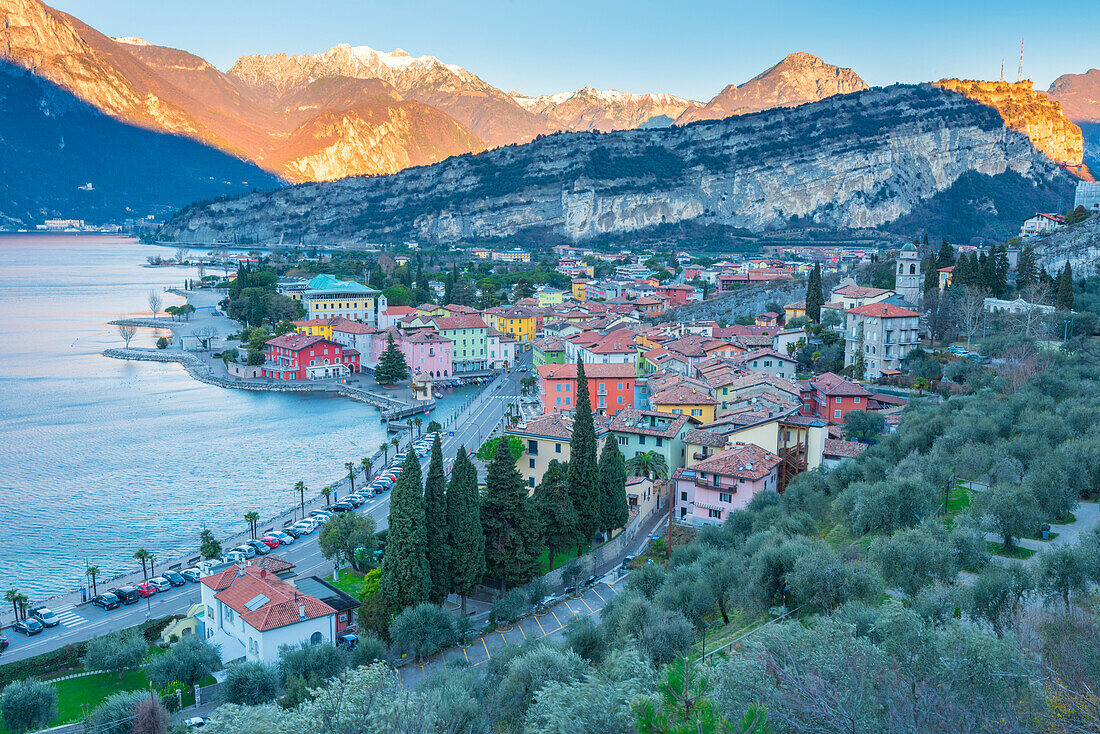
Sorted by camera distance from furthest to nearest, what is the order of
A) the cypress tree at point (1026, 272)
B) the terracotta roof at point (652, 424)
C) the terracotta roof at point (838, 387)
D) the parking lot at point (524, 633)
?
the cypress tree at point (1026, 272) < the terracotta roof at point (838, 387) < the terracotta roof at point (652, 424) < the parking lot at point (524, 633)

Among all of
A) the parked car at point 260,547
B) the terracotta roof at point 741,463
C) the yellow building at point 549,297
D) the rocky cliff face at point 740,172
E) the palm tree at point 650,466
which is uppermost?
the rocky cliff face at point 740,172

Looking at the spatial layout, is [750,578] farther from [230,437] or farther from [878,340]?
[230,437]

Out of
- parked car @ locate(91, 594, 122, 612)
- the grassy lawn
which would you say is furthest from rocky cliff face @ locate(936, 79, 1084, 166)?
parked car @ locate(91, 594, 122, 612)

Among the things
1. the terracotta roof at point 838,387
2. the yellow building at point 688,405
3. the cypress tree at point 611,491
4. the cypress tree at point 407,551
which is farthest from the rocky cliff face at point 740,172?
the cypress tree at point 407,551

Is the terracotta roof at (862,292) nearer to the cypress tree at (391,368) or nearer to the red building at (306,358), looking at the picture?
the cypress tree at (391,368)

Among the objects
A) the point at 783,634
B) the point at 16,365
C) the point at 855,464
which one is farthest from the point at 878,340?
the point at 16,365

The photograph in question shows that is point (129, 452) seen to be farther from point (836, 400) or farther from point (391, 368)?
point (836, 400)
